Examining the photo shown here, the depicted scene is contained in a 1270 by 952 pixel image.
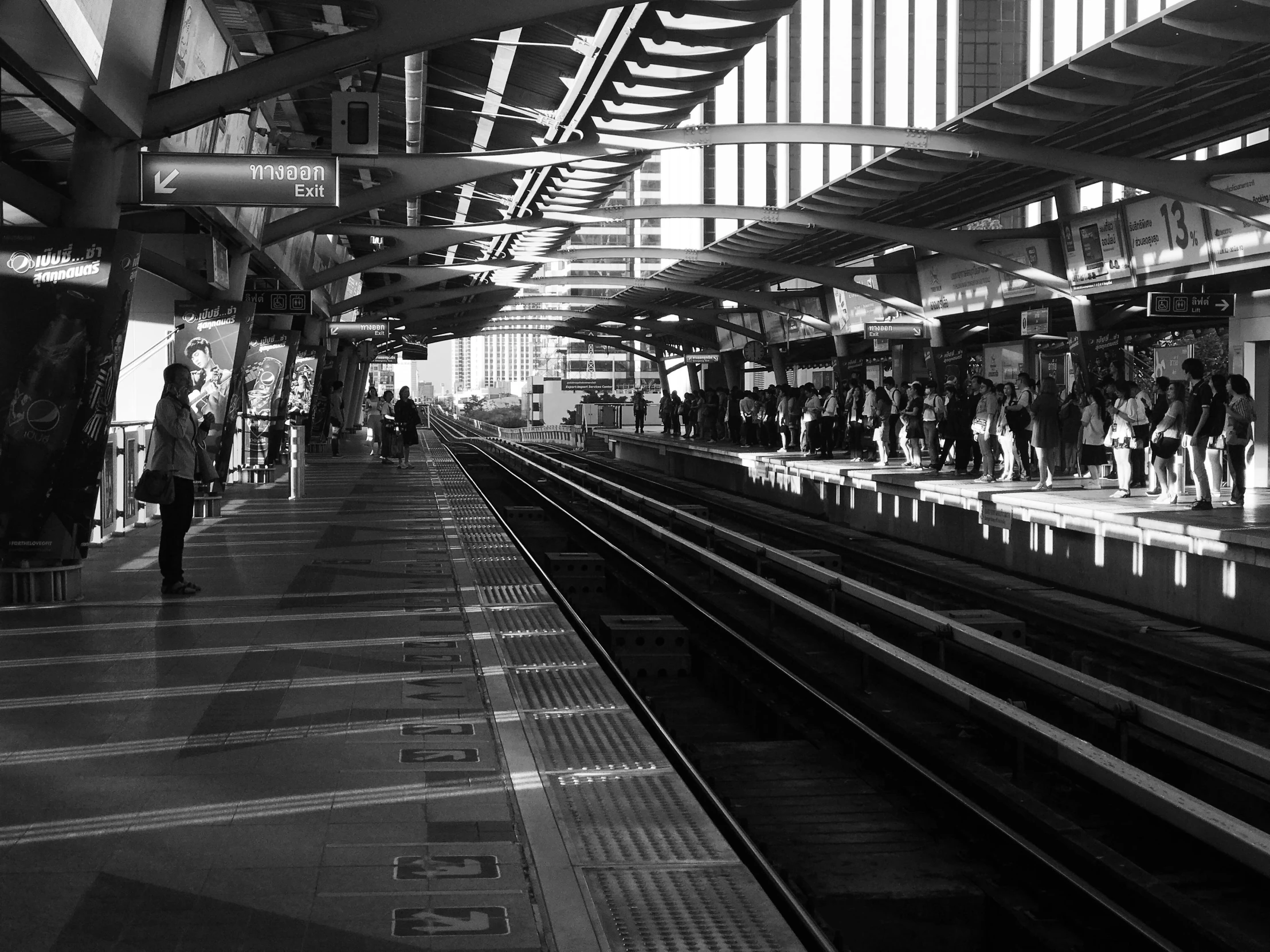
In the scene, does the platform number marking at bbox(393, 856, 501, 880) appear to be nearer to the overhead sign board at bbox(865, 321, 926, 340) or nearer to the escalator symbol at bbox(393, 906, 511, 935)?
the escalator symbol at bbox(393, 906, 511, 935)

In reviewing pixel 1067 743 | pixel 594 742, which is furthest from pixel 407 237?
pixel 1067 743

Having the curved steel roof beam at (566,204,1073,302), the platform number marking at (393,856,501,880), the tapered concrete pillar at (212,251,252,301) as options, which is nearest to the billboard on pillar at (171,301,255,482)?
the tapered concrete pillar at (212,251,252,301)

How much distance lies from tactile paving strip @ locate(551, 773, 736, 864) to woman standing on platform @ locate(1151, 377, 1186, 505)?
11.0m

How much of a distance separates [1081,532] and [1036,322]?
8332mm

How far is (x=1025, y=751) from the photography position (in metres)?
7.77

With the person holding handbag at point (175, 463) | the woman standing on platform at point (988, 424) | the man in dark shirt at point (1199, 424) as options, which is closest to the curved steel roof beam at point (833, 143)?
the woman standing on platform at point (988, 424)

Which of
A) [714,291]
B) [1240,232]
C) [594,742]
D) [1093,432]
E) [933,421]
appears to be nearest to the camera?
[594,742]

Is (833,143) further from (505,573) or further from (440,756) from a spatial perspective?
(440,756)

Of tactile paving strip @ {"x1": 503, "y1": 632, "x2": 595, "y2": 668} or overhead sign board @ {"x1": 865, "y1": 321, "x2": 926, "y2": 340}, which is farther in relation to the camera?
overhead sign board @ {"x1": 865, "y1": 321, "x2": 926, "y2": 340}

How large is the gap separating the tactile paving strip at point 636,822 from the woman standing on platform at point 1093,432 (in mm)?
13904

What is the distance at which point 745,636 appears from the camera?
12.2m

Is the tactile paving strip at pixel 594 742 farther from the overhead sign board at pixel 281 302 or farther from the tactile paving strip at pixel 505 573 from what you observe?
the overhead sign board at pixel 281 302

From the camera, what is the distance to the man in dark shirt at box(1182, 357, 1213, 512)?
46.4ft

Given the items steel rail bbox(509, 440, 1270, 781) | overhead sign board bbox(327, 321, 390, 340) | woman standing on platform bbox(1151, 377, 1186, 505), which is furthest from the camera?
overhead sign board bbox(327, 321, 390, 340)
